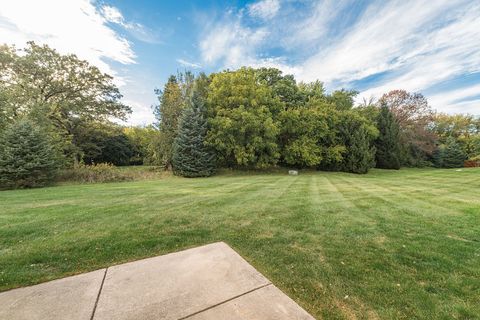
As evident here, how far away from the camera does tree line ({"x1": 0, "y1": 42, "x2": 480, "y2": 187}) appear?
12852mm

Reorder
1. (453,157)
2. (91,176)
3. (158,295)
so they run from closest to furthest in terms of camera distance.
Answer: (158,295) → (91,176) → (453,157)

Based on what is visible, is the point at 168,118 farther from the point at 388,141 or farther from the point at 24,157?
the point at 388,141

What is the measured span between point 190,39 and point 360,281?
13.4 meters

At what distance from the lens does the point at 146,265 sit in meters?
2.43

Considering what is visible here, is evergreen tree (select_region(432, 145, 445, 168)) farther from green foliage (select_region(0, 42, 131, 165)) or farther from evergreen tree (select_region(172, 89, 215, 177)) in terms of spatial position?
green foliage (select_region(0, 42, 131, 165))

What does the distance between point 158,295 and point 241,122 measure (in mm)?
14828

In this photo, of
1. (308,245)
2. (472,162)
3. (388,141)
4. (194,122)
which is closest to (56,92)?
(194,122)

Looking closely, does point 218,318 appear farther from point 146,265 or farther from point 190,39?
point 190,39

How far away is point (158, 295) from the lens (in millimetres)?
1865

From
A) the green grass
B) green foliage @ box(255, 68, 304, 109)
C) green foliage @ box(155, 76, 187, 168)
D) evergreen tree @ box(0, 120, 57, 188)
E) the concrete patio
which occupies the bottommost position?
the green grass

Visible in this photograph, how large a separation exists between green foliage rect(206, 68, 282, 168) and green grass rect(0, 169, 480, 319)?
11058mm

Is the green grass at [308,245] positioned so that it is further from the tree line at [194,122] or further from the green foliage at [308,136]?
the green foliage at [308,136]

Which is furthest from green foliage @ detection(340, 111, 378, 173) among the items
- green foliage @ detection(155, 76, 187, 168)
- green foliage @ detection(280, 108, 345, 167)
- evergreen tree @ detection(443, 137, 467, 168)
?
evergreen tree @ detection(443, 137, 467, 168)

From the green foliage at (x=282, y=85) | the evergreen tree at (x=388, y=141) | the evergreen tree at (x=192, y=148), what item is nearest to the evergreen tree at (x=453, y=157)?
the evergreen tree at (x=388, y=141)
